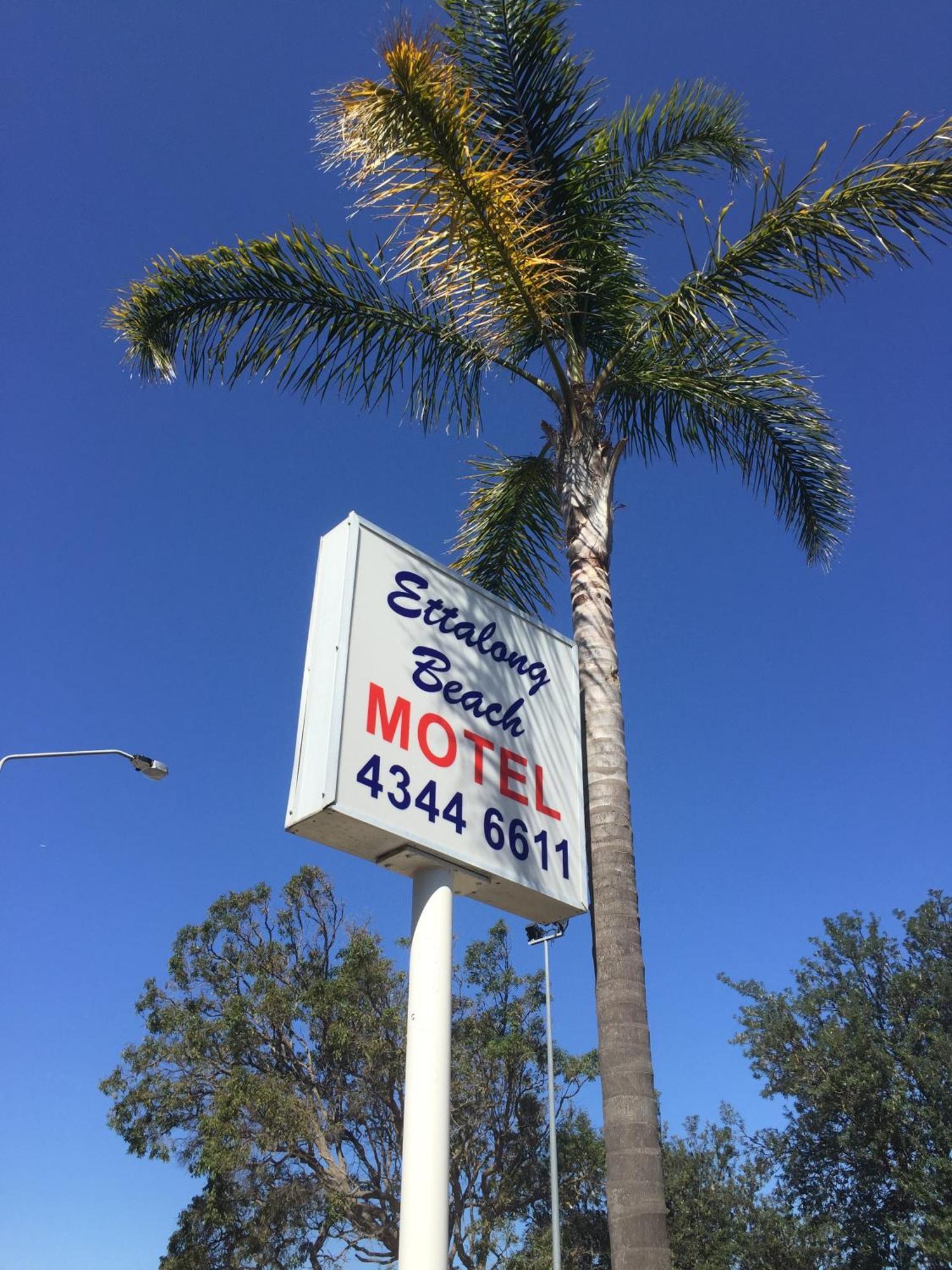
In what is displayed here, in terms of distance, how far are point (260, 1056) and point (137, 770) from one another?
9.43 m

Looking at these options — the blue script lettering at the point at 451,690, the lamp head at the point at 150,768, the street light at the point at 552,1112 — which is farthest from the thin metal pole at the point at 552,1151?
the blue script lettering at the point at 451,690

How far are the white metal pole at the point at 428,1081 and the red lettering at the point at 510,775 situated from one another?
67 centimetres

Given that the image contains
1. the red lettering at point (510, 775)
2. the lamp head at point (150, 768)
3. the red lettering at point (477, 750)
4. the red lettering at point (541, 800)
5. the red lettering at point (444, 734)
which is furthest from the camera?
the lamp head at point (150, 768)

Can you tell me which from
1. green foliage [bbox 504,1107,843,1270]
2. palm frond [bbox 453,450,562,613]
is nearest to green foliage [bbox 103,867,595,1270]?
green foliage [bbox 504,1107,843,1270]

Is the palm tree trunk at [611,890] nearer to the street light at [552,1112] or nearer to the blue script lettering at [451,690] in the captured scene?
the blue script lettering at [451,690]

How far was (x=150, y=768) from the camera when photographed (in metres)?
15.4

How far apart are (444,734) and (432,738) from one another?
0.10 m

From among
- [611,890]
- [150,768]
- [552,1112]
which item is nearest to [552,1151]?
[552,1112]

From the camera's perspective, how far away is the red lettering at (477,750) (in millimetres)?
5031

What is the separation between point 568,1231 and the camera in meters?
22.2

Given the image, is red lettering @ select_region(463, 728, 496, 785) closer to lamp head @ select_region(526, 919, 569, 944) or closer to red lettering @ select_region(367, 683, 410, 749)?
red lettering @ select_region(367, 683, 410, 749)

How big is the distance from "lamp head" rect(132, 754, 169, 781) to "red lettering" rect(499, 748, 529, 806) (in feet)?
36.5

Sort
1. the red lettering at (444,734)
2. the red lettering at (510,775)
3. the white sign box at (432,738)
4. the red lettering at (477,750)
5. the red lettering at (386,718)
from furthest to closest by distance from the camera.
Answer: the red lettering at (510,775) < the red lettering at (477,750) < the red lettering at (444,734) < the red lettering at (386,718) < the white sign box at (432,738)

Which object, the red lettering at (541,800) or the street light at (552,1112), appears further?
the street light at (552,1112)
